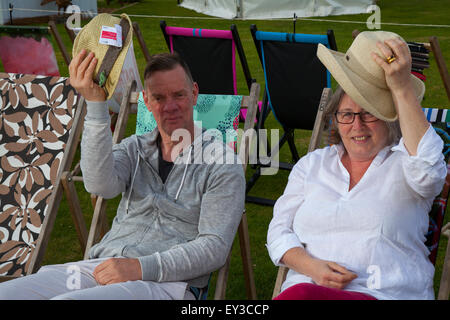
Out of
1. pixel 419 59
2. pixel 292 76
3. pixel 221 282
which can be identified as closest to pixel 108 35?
pixel 221 282

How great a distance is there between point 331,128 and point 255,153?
2.75m

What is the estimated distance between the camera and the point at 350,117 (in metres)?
2.44

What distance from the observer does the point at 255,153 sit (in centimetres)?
547

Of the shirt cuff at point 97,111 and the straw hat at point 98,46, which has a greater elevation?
the straw hat at point 98,46

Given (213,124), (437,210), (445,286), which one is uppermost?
(213,124)

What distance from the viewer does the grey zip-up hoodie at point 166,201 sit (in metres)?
2.48

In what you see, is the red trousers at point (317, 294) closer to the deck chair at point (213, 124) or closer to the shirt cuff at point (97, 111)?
the deck chair at point (213, 124)

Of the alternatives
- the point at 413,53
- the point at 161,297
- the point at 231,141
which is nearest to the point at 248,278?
the point at 231,141

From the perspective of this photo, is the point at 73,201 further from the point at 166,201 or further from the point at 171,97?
the point at 171,97

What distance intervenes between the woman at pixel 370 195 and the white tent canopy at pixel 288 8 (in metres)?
12.9

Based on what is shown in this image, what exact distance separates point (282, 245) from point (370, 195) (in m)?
0.43

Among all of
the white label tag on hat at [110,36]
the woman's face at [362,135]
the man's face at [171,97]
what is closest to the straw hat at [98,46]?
the white label tag on hat at [110,36]

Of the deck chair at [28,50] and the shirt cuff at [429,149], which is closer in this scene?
the shirt cuff at [429,149]

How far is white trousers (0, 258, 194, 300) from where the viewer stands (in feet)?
7.42
